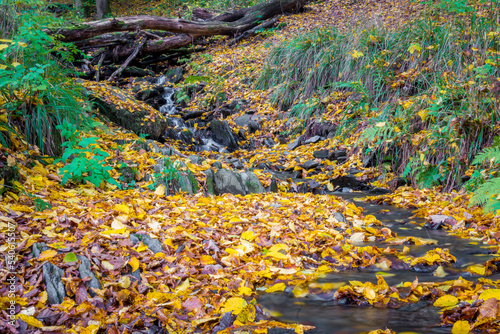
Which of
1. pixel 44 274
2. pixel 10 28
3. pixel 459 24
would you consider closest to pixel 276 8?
pixel 459 24

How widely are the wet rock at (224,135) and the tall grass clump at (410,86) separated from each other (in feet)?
4.93

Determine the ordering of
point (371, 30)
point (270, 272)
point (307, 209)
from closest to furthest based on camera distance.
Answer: point (270, 272) → point (307, 209) → point (371, 30)

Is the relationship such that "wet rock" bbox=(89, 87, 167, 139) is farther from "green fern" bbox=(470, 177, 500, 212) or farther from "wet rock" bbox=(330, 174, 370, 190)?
"green fern" bbox=(470, 177, 500, 212)

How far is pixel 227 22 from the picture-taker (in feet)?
40.3

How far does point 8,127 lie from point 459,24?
6.64m

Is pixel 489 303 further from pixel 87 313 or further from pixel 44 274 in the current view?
pixel 44 274

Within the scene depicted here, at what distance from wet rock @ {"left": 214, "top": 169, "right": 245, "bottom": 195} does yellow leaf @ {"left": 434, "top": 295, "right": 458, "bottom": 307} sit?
9.78 feet

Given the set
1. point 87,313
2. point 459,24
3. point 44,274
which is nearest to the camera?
point 87,313

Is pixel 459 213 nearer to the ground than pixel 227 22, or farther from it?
nearer to the ground

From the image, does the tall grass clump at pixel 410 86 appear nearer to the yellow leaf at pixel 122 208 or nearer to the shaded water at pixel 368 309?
the shaded water at pixel 368 309

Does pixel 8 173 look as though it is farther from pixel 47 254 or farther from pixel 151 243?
pixel 151 243

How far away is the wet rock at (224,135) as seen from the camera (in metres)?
7.34

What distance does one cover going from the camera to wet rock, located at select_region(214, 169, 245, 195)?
4.33 m

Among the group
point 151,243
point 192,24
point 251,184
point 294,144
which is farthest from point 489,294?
point 192,24
